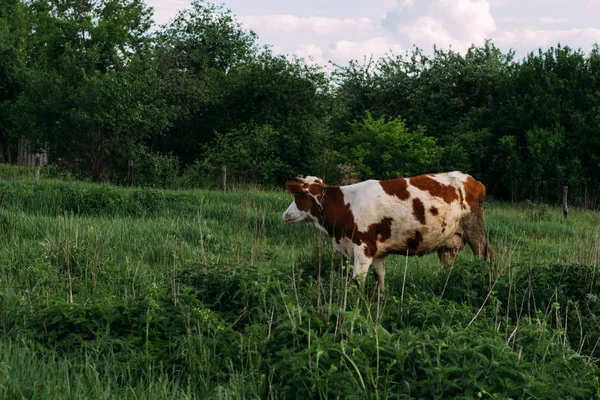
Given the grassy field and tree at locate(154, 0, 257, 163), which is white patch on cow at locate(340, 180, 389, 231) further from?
tree at locate(154, 0, 257, 163)

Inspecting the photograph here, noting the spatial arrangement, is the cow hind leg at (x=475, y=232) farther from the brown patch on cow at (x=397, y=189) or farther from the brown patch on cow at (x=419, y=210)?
the brown patch on cow at (x=397, y=189)

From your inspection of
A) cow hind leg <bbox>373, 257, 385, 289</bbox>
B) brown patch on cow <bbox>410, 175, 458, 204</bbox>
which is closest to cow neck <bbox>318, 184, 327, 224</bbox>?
cow hind leg <bbox>373, 257, 385, 289</bbox>

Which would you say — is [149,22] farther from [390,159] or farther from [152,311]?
[152,311]

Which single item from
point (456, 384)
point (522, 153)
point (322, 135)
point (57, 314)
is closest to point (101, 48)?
point (322, 135)

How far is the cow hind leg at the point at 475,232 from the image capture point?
9.38 meters

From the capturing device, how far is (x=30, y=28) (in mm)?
46844

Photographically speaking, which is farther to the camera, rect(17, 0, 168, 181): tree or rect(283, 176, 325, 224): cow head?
rect(17, 0, 168, 181): tree

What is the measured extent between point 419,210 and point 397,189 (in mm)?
368

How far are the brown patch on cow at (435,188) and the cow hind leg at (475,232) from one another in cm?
45

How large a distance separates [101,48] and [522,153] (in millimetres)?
16467

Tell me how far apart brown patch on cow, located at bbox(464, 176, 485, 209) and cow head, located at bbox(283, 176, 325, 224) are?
1.91 metres

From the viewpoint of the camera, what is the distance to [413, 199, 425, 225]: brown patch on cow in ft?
28.5

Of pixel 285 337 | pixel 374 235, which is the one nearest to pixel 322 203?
pixel 374 235

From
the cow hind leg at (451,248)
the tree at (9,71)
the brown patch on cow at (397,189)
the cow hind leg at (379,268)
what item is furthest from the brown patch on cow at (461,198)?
the tree at (9,71)
